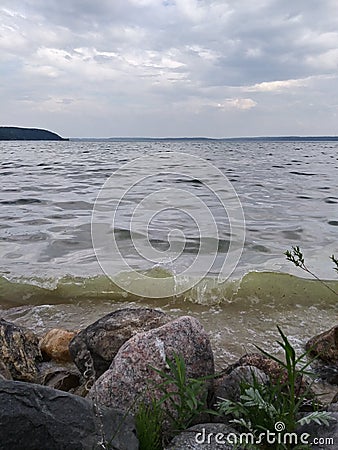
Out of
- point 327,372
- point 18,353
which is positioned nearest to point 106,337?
point 18,353

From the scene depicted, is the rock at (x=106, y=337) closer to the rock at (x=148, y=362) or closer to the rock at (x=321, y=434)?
the rock at (x=148, y=362)

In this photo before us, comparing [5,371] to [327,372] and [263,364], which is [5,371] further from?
[327,372]

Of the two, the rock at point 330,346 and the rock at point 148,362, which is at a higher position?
the rock at point 148,362

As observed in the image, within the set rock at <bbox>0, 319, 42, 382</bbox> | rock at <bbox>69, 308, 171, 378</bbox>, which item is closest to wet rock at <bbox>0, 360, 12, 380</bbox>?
rock at <bbox>0, 319, 42, 382</bbox>

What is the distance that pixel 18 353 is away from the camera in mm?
3938

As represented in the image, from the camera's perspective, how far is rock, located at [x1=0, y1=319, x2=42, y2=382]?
12.4 feet

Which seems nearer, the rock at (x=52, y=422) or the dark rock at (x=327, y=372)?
the rock at (x=52, y=422)

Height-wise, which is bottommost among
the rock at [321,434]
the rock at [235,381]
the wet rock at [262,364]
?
the wet rock at [262,364]

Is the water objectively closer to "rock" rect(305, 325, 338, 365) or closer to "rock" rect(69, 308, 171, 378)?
"rock" rect(305, 325, 338, 365)

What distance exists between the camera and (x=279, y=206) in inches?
530

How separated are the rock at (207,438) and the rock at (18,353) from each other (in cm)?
176

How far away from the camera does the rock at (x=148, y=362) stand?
2.89 meters

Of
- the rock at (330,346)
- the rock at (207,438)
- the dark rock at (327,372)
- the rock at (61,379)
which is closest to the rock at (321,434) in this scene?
the rock at (207,438)

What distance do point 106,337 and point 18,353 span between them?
0.80 meters
